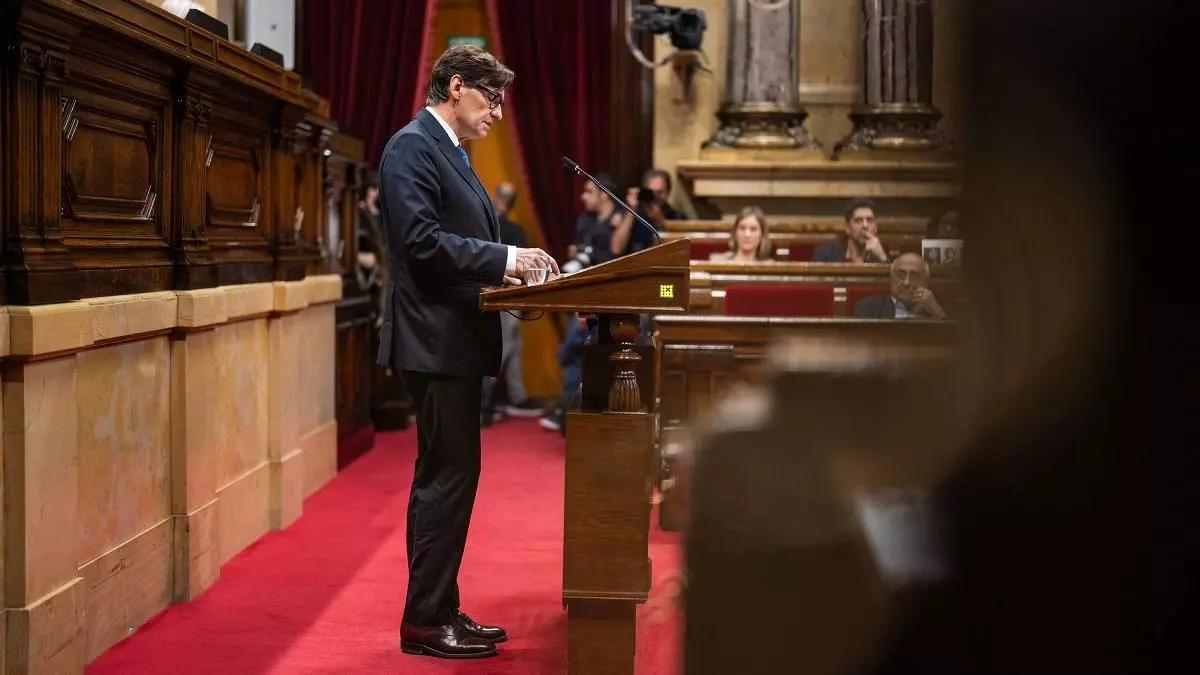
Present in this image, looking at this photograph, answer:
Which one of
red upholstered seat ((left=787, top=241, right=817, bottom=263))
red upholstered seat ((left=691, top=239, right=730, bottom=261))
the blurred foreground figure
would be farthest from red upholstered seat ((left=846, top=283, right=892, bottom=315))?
the blurred foreground figure

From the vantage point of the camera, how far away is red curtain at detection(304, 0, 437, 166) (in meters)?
8.84

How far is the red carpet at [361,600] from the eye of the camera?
11.2ft

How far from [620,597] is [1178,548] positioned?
235cm

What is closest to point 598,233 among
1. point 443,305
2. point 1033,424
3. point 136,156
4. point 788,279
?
point 788,279

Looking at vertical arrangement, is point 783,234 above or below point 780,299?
above

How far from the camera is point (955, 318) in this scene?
70 cm

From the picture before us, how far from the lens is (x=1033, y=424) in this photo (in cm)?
71

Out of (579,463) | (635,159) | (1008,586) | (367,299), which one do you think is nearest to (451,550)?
(579,463)

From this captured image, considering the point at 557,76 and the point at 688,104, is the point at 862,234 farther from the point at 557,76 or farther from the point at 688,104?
the point at 557,76

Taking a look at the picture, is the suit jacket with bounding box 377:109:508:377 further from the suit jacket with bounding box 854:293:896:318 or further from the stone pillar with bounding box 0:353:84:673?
the suit jacket with bounding box 854:293:896:318

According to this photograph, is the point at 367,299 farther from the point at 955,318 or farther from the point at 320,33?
the point at 955,318

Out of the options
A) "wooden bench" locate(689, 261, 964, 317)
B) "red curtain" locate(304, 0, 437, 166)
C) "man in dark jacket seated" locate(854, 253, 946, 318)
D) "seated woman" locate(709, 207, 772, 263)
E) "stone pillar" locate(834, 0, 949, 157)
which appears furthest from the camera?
"red curtain" locate(304, 0, 437, 166)

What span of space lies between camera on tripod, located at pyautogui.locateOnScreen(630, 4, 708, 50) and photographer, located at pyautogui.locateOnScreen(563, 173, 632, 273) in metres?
1.16

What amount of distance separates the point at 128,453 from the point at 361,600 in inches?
33.3
